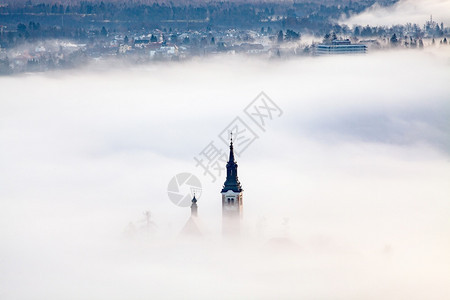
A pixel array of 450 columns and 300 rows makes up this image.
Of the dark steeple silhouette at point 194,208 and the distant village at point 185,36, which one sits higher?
the dark steeple silhouette at point 194,208

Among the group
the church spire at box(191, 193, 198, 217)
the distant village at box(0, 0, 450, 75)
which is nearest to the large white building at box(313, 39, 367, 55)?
the distant village at box(0, 0, 450, 75)

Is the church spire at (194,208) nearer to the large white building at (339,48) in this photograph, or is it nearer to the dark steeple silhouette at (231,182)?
the dark steeple silhouette at (231,182)

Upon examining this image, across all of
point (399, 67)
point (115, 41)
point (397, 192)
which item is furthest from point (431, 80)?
point (397, 192)

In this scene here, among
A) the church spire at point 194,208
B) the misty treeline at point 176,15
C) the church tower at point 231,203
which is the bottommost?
the misty treeline at point 176,15

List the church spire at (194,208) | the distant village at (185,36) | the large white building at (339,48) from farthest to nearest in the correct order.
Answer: the large white building at (339,48) → the distant village at (185,36) → the church spire at (194,208)

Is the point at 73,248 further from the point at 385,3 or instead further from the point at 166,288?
the point at 385,3

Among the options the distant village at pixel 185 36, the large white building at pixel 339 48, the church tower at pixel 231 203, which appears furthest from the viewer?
the large white building at pixel 339 48

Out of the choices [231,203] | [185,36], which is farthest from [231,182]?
[185,36]

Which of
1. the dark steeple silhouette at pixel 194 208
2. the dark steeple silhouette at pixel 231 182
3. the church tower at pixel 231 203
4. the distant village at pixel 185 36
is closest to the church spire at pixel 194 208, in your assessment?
the dark steeple silhouette at pixel 194 208

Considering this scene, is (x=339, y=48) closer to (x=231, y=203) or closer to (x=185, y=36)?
(x=185, y=36)
